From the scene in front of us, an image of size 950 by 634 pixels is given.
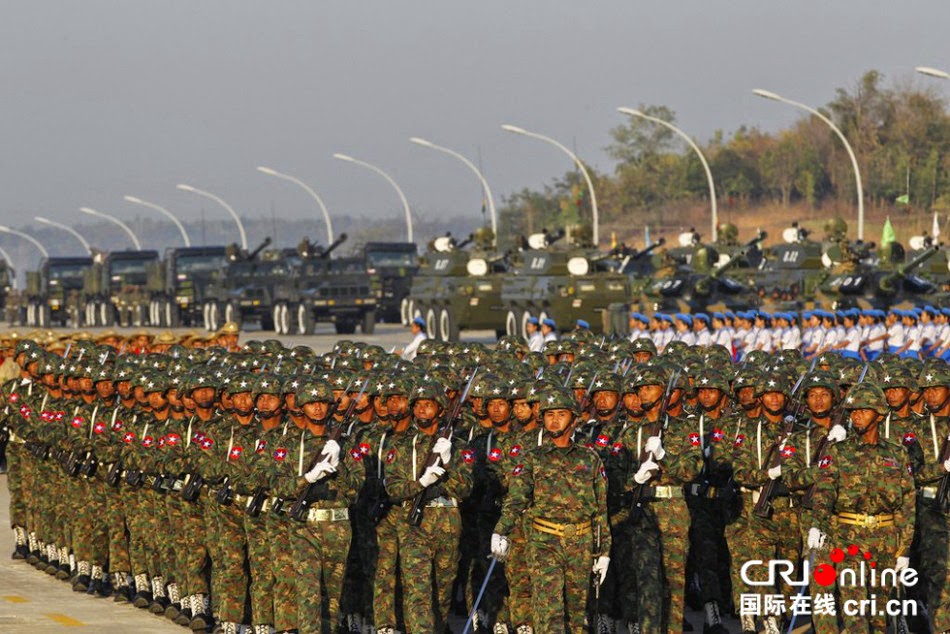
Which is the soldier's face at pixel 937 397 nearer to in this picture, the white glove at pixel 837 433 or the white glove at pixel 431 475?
the white glove at pixel 837 433

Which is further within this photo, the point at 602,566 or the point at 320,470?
the point at 320,470

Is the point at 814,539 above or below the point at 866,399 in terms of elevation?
below

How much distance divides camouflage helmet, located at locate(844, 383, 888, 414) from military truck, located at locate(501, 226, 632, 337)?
31.1 metres

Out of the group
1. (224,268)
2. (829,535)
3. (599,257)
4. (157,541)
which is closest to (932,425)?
(829,535)

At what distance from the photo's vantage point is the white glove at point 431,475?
12156 mm

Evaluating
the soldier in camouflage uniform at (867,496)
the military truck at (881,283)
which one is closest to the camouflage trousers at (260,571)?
the soldier in camouflage uniform at (867,496)

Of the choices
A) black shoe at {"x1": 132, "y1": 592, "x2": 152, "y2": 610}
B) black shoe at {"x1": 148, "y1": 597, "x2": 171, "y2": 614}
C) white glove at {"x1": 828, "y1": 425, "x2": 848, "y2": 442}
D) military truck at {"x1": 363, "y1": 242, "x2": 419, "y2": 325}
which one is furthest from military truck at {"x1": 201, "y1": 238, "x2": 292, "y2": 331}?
white glove at {"x1": 828, "y1": 425, "x2": 848, "y2": 442}

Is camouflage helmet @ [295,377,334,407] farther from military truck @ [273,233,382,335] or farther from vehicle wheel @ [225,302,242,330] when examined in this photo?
vehicle wheel @ [225,302,242,330]

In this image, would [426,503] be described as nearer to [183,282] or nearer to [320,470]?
[320,470]

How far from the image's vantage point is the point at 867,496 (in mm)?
11719

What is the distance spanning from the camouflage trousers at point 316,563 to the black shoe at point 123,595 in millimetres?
3634

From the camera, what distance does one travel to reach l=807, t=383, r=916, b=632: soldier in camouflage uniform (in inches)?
461

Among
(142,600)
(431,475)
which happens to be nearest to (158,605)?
(142,600)

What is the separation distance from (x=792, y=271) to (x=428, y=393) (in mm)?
30618
